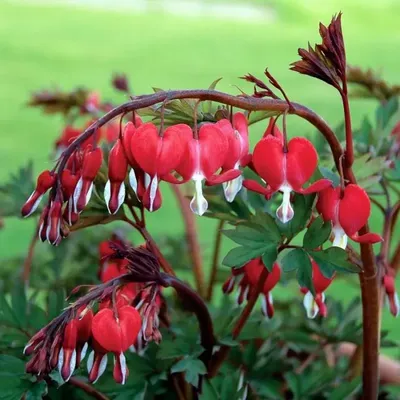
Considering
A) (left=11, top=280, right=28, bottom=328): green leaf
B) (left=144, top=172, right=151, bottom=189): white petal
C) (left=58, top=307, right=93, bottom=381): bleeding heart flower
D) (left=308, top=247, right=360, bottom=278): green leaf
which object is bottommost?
(left=11, top=280, right=28, bottom=328): green leaf

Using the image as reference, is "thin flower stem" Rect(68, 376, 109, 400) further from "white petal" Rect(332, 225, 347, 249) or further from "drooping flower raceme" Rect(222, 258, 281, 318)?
"white petal" Rect(332, 225, 347, 249)

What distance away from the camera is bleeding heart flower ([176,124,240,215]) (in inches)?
27.3

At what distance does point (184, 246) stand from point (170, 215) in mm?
1534

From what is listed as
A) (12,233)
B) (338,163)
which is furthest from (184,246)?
(12,233)

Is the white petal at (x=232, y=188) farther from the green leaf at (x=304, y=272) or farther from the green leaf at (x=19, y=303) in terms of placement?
the green leaf at (x=19, y=303)

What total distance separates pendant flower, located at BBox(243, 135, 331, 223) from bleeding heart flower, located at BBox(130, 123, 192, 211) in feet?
0.29

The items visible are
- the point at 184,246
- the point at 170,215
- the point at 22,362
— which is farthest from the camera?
the point at 170,215

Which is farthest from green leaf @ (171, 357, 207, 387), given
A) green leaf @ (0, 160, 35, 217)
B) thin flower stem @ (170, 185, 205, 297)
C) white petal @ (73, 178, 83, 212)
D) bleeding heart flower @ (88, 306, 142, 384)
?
thin flower stem @ (170, 185, 205, 297)

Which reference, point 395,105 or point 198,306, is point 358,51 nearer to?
point 395,105

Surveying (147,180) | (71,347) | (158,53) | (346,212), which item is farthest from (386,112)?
(158,53)

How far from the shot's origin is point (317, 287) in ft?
2.85

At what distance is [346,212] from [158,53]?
5961 millimetres

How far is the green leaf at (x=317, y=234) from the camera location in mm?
759

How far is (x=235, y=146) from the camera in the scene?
0.72m
